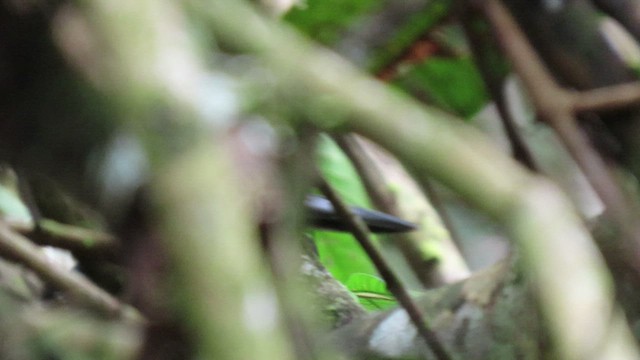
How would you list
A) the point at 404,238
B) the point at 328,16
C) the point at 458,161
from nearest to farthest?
the point at 458,161 < the point at 328,16 < the point at 404,238

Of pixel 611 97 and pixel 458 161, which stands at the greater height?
pixel 611 97

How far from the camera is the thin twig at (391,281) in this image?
19.4 inches

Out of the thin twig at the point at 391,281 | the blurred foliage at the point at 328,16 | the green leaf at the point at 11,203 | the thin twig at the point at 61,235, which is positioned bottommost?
the thin twig at the point at 391,281

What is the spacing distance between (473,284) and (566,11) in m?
0.17

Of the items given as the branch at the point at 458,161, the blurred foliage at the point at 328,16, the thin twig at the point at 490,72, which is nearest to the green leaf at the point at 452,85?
the thin twig at the point at 490,72

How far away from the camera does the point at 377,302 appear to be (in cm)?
70

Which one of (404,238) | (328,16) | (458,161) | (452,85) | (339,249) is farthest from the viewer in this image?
(404,238)

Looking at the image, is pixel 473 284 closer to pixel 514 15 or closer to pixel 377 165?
pixel 514 15

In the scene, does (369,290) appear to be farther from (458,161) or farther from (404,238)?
(458,161)

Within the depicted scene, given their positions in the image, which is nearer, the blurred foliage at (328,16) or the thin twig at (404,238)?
the blurred foliage at (328,16)

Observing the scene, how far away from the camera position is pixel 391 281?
0.52 m

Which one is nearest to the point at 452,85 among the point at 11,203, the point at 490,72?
→ the point at 490,72

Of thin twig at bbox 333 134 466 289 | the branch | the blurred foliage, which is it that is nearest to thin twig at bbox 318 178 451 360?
the blurred foliage

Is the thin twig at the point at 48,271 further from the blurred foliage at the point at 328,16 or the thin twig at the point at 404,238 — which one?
the thin twig at the point at 404,238
